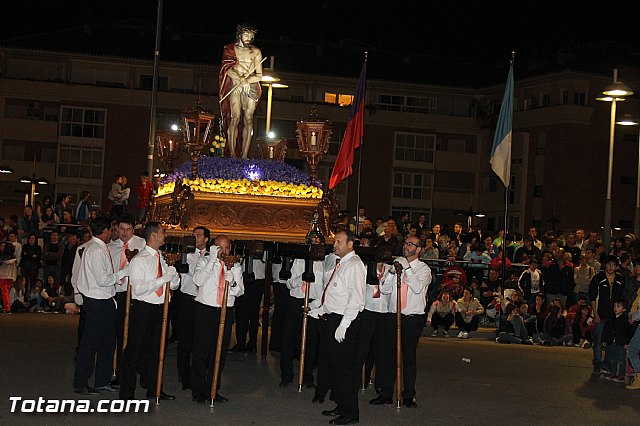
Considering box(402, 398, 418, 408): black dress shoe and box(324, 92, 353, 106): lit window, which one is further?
box(324, 92, 353, 106): lit window

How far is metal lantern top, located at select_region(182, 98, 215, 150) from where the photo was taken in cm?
2012

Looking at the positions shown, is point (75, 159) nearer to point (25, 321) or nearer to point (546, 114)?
point (546, 114)

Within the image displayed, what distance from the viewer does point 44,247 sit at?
2781 centimetres

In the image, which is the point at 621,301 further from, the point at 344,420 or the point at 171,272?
the point at 171,272

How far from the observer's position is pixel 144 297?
12.7 meters

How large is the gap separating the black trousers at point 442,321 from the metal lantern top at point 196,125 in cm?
806

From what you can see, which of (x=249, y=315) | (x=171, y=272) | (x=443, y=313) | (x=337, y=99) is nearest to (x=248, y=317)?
(x=249, y=315)

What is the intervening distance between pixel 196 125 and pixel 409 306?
7.66 meters

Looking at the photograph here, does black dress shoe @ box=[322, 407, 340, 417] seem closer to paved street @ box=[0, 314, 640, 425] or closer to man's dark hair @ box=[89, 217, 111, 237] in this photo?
paved street @ box=[0, 314, 640, 425]

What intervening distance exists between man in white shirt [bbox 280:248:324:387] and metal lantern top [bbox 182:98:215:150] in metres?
4.95

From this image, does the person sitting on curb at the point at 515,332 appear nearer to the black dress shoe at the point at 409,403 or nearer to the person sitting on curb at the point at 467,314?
the person sitting on curb at the point at 467,314

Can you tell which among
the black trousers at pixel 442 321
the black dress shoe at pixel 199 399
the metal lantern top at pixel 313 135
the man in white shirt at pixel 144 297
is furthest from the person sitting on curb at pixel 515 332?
the man in white shirt at pixel 144 297

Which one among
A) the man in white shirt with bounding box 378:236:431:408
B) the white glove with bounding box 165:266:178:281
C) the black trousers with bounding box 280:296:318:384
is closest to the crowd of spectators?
the black trousers with bounding box 280:296:318:384

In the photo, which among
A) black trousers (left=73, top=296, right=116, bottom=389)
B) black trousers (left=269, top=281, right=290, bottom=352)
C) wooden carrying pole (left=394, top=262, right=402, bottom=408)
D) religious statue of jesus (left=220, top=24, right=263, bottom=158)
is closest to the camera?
black trousers (left=73, top=296, right=116, bottom=389)
